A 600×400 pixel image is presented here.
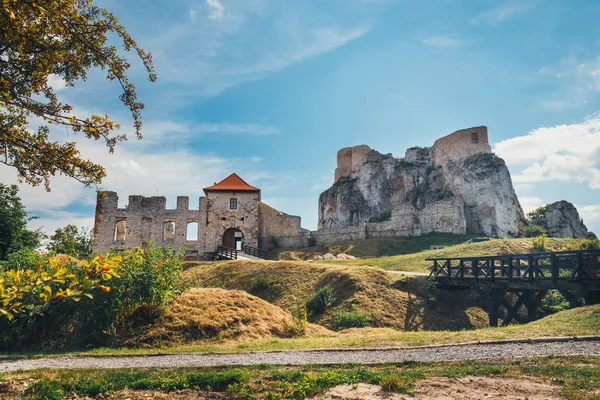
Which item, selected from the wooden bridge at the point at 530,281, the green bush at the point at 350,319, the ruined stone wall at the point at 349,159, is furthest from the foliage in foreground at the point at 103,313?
the ruined stone wall at the point at 349,159

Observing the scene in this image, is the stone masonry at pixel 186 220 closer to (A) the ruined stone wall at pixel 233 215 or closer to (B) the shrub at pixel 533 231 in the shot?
(A) the ruined stone wall at pixel 233 215

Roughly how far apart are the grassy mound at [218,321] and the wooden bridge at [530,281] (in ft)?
Answer: 22.9

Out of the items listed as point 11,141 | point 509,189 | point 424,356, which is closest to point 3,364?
point 11,141

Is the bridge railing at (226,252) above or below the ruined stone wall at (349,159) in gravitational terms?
below

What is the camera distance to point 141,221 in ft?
126

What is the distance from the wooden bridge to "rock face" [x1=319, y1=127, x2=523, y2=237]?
23.2 meters

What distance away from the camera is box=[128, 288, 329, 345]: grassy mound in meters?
12.7

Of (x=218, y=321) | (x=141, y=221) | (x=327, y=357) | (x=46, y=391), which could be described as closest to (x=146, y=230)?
(x=141, y=221)

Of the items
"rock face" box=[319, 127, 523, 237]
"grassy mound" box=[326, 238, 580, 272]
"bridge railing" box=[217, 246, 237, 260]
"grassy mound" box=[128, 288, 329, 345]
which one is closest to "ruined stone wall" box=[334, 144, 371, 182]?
"rock face" box=[319, 127, 523, 237]

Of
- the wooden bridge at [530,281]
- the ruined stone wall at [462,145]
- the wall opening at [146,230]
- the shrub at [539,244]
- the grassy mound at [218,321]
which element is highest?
the ruined stone wall at [462,145]

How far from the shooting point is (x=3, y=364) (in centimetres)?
1015

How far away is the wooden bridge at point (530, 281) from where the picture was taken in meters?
13.4

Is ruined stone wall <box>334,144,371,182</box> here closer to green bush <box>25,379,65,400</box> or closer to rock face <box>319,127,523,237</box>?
rock face <box>319,127,523,237</box>

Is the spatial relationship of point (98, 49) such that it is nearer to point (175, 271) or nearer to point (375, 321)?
point (175, 271)
